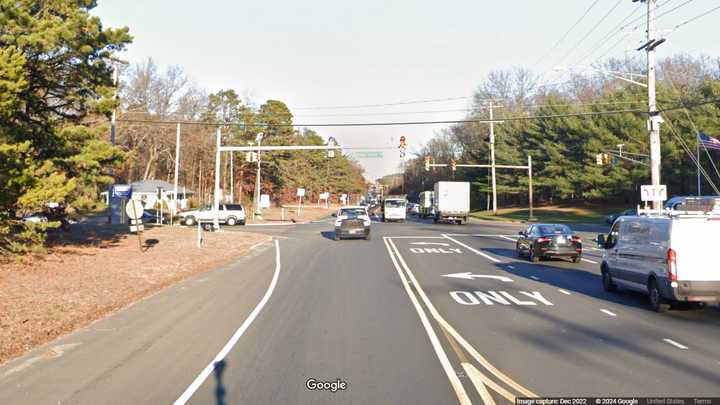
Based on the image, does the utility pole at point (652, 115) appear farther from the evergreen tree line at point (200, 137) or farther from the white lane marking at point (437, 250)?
the evergreen tree line at point (200, 137)

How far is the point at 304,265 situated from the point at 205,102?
192 ft

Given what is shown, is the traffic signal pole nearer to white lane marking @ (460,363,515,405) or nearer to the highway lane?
the highway lane

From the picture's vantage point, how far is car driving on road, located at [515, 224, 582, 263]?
76.0 ft

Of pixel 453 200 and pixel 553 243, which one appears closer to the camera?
pixel 553 243

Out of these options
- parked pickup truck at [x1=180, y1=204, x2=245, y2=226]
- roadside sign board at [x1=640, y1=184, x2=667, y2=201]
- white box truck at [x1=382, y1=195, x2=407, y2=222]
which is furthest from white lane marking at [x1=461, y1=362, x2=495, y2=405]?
white box truck at [x1=382, y1=195, x2=407, y2=222]

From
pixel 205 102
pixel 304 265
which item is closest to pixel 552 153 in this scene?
pixel 205 102

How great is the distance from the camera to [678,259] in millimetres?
11906

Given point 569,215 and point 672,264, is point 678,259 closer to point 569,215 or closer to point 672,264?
point 672,264

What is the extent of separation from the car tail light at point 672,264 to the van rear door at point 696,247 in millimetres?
51

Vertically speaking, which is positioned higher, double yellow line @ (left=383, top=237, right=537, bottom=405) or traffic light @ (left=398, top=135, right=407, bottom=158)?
traffic light @ (left=398, top=135, right=407, bottom=158)

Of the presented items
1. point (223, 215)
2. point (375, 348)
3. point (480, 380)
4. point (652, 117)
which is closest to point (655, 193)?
point (652, 117)

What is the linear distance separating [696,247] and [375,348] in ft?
22.1

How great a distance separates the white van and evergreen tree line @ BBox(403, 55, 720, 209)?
100 feet

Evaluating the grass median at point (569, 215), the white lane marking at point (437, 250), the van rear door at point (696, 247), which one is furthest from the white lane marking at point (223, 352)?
the grass median at point (569, 215)
